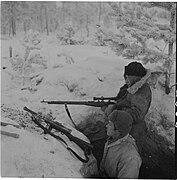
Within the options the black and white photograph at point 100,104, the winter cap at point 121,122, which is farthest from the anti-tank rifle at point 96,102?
the winter cap at point 121,122

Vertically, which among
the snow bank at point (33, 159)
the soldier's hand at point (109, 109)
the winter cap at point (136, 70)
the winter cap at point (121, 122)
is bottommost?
the snow bank at point (33, 159)

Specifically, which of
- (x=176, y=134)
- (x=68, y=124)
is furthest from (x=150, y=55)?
(x=68, y=124)

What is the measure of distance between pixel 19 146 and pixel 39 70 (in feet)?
6.70

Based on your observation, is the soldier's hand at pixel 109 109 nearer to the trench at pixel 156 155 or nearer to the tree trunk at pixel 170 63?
the trench at pixel 156 155

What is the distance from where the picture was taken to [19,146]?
5.45ft

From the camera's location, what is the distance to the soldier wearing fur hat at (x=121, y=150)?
59.8 inches

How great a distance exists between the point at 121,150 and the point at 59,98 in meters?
1.44

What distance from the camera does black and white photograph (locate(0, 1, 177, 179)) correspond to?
1.63 meters

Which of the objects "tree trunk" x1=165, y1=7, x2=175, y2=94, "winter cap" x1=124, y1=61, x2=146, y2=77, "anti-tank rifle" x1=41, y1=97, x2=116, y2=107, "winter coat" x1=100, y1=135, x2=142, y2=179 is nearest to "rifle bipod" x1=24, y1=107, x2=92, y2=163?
"winter coat" x1=100, y1=135, x2=142, y2=179

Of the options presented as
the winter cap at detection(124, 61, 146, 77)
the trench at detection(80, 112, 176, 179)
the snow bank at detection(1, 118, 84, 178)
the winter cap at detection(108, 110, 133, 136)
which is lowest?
the trench at detection(80, 112, 176, 179)

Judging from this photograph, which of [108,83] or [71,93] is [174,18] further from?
[71,93]

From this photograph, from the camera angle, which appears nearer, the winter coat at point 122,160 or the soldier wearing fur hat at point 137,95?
the winter coat at point 122,160

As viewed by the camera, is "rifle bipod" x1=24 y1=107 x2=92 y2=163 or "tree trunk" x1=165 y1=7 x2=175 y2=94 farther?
"tree trunk" x1=165 y1=7 x2=175 y2=94

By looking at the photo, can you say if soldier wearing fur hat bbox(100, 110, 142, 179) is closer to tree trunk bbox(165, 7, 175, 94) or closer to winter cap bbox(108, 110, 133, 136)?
winter cap bbox(108, 110, 133, 136)
